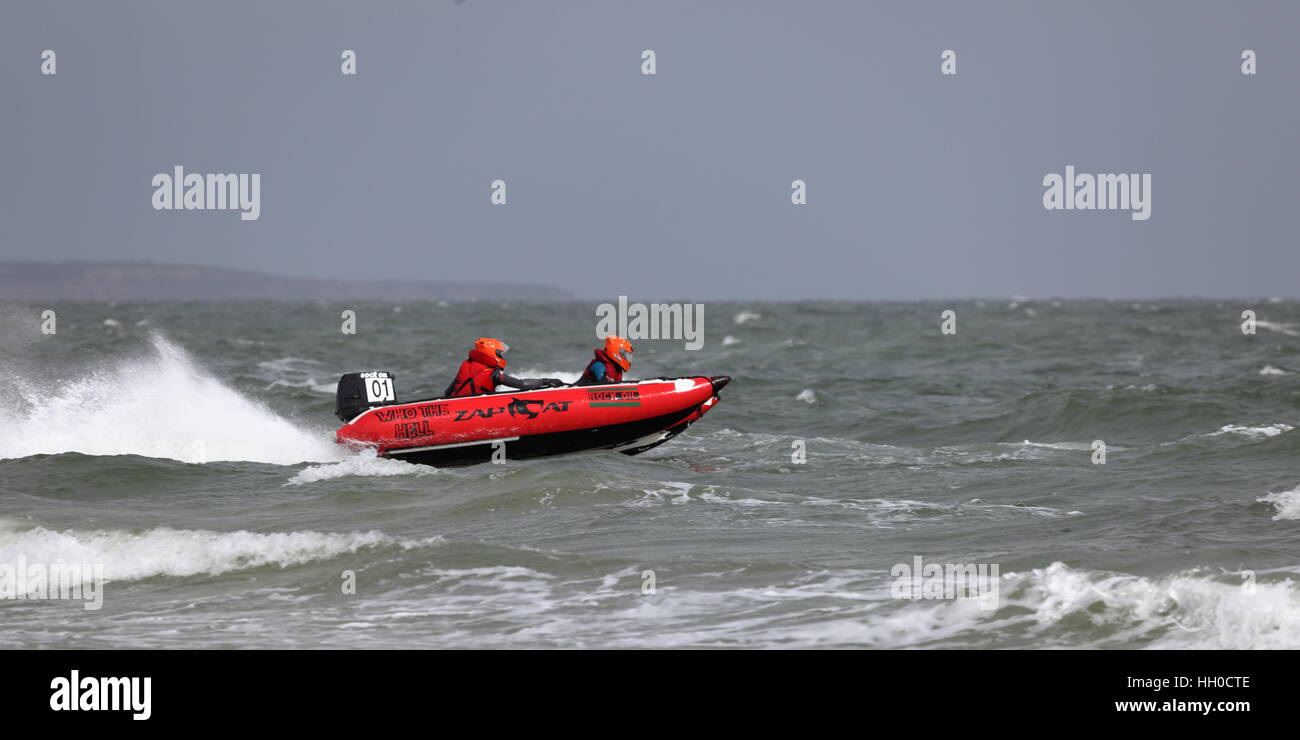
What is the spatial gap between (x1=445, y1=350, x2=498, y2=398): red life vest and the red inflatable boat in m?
0.16

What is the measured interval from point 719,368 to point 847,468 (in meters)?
20.0

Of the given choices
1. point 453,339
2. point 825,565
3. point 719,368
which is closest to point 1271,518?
point 825,565

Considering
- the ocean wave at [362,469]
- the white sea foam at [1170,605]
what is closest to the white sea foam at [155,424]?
the ocean wave at [362,469]

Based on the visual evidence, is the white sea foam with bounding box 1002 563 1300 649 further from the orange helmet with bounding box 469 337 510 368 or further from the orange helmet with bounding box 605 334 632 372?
the orange helmet with bounding box 469 337 510 368

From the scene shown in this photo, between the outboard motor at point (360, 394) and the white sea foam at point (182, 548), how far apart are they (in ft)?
18.2

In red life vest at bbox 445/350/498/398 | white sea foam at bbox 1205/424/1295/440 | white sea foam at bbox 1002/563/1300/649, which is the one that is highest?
red life vest at bbox 445/350/498/398

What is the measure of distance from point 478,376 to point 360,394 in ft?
5.17

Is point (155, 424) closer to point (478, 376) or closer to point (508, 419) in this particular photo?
point (478, 376)

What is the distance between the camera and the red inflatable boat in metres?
16.9

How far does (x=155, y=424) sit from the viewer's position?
63.7ft

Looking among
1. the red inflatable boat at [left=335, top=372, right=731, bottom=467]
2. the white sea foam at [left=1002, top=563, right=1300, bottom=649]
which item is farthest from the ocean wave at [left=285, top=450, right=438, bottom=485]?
the white sea foam at [left=1002, top=563, right=1300, bottom=649]

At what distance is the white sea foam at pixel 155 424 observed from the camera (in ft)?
60.2
